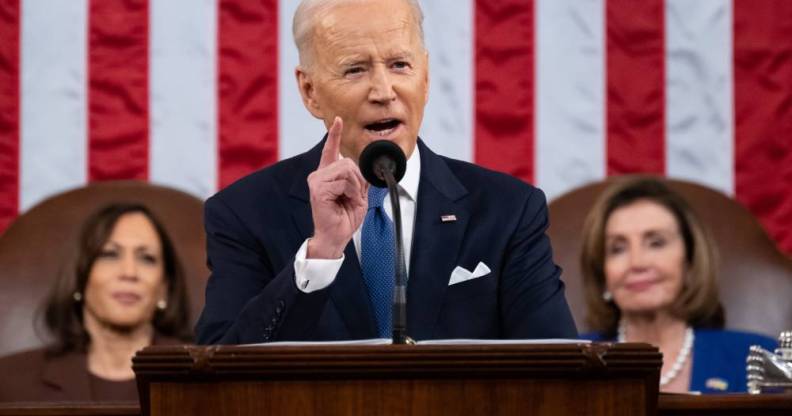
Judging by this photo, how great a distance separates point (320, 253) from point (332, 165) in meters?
0.16

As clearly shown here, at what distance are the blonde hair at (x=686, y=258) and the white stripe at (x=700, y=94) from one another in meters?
0.58

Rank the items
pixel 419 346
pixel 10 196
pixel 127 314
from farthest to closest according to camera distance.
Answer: pixel 10 196 → pixel 127 314 → pixel 419 346

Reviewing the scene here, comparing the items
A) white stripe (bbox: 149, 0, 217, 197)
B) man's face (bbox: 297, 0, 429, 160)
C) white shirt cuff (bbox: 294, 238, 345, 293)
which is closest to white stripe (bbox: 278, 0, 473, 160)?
white stripe (bbox: 149, 0, 217, 197)

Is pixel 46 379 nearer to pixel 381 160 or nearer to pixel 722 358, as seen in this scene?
pixel 722 358

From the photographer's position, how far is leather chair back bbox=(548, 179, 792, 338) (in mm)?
4582

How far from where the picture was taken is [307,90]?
295 centimetres

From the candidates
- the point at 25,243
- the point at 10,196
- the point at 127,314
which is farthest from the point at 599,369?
the point at 10,196

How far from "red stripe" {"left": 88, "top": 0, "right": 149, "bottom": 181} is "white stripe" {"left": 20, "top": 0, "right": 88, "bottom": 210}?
0.11ft

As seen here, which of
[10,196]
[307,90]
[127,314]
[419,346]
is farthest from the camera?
[10,196]

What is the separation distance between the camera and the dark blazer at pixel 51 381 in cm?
433

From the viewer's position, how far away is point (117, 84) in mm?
4984

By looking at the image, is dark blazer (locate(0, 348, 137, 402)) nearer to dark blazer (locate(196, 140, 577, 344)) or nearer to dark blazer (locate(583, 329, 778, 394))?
dark blazer (locate(583, 329, 778, 394))

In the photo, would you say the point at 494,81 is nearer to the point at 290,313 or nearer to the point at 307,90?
the point at 307,90

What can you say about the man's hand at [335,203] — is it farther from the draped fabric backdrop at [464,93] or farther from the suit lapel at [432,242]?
the draped fabric backdrop at [464,93]
